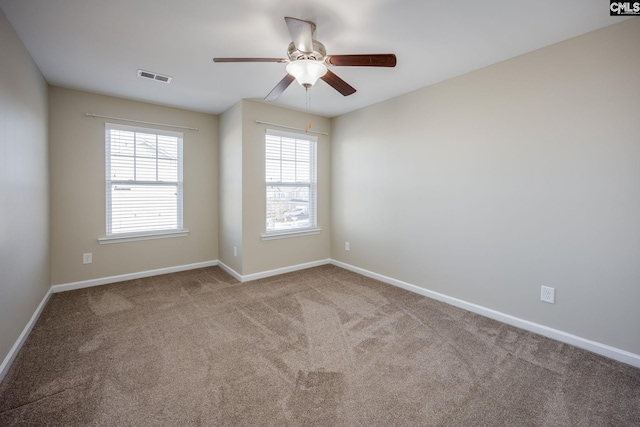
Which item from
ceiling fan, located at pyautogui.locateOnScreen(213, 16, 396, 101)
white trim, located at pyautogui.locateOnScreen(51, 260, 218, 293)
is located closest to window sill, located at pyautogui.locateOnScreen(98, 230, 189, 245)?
white trim, located at pyautogui.locateOnScreen(51, 260, 218, 293)

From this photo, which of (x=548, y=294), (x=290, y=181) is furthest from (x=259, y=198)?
(x=548, y=294)

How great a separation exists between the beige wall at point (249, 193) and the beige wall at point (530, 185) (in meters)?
1.39

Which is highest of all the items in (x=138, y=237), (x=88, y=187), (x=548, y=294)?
(x=88, y=187)

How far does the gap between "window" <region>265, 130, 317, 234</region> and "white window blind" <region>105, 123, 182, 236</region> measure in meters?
1.35

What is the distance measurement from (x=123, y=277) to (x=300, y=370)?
3.10 meters

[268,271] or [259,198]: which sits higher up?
[259,198]

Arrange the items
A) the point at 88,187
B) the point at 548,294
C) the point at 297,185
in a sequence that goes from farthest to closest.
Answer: the point at 297,185 < the point at 88,187 < the point at 548,294

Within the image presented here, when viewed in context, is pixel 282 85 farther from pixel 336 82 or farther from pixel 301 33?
pixel 301 33

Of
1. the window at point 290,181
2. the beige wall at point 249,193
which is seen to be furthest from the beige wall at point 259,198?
the window at point 290,181

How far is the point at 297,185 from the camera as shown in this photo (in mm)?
4457

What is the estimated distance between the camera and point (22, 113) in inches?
92.8

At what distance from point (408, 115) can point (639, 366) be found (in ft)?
9.72

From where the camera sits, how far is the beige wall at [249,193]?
3.89 metres

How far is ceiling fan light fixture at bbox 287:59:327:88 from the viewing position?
2049 mm
